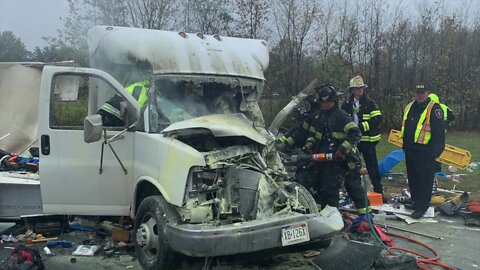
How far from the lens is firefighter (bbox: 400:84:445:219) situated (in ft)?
23.8

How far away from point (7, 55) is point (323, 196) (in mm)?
12778

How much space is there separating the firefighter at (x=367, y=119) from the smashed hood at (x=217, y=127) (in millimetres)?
3575

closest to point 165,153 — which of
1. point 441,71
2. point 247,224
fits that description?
point 247,224

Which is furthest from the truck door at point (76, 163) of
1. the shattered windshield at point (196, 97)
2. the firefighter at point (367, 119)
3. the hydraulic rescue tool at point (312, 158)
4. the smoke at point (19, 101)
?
the smoke at point (19, 101)

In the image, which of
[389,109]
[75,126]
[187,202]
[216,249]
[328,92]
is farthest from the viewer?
[389,109]

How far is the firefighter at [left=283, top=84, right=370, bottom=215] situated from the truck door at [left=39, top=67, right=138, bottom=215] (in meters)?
2.48

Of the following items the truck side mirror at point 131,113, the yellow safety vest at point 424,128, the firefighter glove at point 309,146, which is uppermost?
the truck side mirror at point 131,113

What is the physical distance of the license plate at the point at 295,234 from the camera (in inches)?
170

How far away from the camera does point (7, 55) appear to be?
15453 millimetres

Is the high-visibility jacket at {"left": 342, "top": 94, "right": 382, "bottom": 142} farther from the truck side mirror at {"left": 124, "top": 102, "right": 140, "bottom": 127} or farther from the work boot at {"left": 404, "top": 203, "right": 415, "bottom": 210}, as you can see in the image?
the truck side mirror at {"left": 124, "top": 102, "right": 140, "bottom": 127}

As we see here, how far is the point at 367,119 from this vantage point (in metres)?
8.23

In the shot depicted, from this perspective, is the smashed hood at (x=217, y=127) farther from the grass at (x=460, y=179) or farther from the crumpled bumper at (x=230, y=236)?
the grass at (x=460, y=179)

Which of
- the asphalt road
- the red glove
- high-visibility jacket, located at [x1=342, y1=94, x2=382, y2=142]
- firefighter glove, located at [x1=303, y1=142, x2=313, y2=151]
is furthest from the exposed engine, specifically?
high-visibility jacket, located at [x1=342, y1=94, x2=382, y2=142]

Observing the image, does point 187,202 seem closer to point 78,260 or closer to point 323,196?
point 78,260
